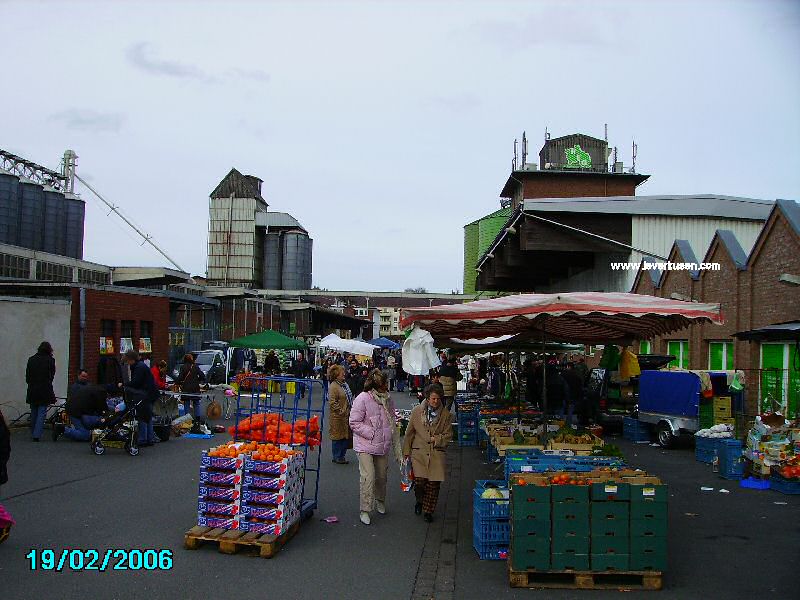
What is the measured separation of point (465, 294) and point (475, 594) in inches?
2407

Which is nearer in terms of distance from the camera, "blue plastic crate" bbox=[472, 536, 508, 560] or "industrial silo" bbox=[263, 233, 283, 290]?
"blue plastic crate" bbox=[472, 536, 508, 560]

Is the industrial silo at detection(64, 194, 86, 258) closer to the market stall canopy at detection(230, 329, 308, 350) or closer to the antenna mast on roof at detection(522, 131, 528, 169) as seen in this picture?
the market stall canopy at detection(230, 329, 308, 350)

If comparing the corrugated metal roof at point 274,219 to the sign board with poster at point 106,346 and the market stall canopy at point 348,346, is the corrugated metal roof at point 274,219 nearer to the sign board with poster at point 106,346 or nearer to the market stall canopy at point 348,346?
the market stall canopy at point 348,346

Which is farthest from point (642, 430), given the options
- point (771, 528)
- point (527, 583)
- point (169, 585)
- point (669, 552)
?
point (169, 585)

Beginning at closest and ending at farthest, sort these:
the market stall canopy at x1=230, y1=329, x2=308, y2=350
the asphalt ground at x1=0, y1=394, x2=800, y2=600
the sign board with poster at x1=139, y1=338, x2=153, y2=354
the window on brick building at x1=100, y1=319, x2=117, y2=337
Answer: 1. the asphalt ground at x1=0, y1=394, x2=800, y2=600
2. the window on brick building at x1=100, y1=319, x2=117, y2=337
3. the sign board with poster at x1=139, y1=338, x2=153, y2=354
4. the market stall canopy at x1=230, y1=329, x2=308, y2=350

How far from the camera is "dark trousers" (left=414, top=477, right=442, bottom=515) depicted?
9000 millimetres

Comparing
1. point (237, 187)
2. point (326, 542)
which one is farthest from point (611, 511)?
point (237, 187)

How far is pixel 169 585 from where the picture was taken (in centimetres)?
630

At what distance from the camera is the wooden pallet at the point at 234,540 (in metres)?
7.21

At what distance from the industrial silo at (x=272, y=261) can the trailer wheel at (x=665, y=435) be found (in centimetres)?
5220

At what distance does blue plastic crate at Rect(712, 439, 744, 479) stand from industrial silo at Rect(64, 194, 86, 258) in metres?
31.0

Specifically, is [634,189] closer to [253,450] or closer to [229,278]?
[229,278]

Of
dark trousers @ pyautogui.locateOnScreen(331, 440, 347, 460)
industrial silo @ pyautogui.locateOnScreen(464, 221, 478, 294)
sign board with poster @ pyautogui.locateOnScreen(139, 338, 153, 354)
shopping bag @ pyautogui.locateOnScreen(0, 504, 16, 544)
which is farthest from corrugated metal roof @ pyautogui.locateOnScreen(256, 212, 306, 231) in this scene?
shopping bag @ pyautogui.locateOnScreen(0, 504, 16, 544)

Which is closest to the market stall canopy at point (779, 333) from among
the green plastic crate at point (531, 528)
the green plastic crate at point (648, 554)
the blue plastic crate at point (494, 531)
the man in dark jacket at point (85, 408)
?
the green plastic crate at point (648, 554)
